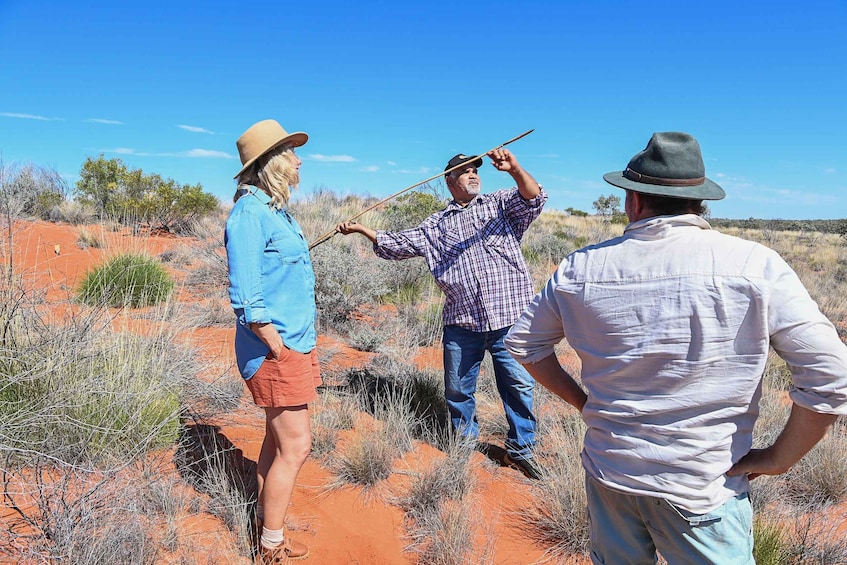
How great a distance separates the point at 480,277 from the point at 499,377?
72 cm

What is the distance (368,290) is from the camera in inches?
306

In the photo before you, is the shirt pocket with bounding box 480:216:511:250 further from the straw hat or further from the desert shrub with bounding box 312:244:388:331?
the desert shrub with bounding box 312:244:388:331

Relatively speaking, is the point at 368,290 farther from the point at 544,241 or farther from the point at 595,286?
the point at 544,241

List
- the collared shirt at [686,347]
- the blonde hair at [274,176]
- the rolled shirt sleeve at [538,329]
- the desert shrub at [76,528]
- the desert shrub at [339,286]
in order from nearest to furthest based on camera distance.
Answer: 1. the collared shirt at [686,347]
2. the rolled shirt sleeve at [538,329]
3. the desert shrub at [76,528]
4. the blonde hair at [274,176]
5. the desert shrub at [339,286]

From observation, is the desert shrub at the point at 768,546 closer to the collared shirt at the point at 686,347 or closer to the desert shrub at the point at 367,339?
the collared shirt at the point at 686,347

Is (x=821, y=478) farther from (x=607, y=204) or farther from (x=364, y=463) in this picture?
(x=607, y=204)

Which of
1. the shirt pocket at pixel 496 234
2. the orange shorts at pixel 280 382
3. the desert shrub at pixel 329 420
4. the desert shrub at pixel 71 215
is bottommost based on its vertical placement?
the desert shrub at pixel 329 420

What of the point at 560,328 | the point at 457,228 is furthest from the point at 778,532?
the point at 457,228

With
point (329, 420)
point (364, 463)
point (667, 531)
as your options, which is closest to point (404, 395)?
point (329, 420)

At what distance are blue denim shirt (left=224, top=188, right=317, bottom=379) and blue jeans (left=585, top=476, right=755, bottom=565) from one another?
1.48 m

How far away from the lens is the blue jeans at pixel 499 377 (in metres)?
3.76

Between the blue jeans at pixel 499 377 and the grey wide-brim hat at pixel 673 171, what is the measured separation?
220 cm

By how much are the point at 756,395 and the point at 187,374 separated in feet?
13.2

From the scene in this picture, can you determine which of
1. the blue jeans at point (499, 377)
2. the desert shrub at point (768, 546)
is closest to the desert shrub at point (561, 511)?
the blue jeans at point (499, 377)
